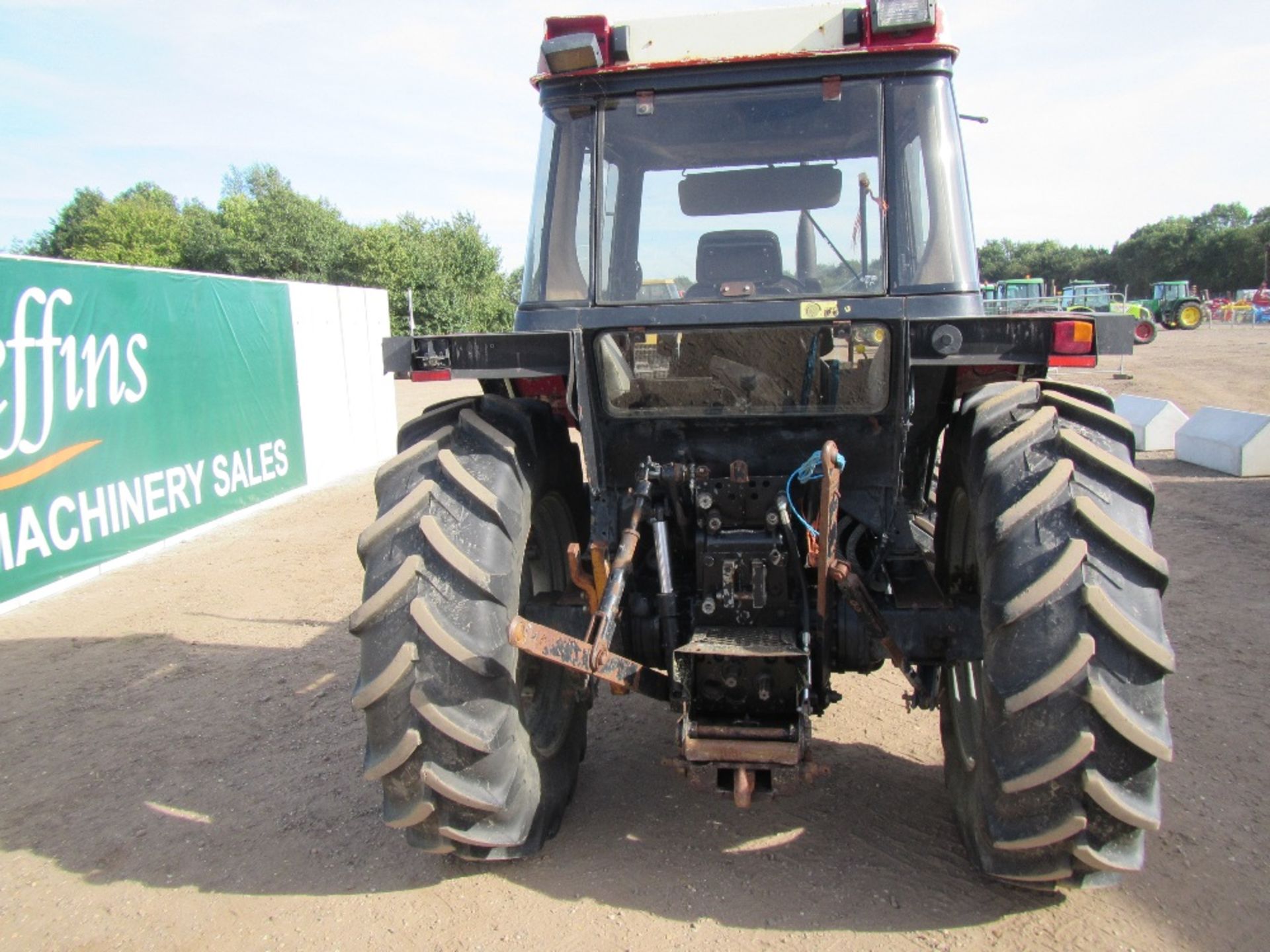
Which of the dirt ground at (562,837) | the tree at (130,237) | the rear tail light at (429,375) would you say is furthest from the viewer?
the tree at (130,237)

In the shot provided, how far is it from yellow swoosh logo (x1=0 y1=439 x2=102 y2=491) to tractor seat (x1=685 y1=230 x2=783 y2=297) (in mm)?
5513

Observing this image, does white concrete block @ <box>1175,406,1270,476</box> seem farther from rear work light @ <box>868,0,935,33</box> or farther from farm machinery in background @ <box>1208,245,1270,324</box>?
farm machinery in background @ <box>1208,245,1270,324</box>

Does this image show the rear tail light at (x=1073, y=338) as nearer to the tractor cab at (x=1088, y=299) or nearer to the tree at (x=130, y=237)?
the tractor cab at (x=1088, y=299)

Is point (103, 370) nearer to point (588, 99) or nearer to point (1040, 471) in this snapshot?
point (588, 99)

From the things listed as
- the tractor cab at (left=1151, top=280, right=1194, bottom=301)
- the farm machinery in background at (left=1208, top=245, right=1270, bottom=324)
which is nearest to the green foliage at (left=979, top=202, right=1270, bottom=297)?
the farm machinery in background at (left=1208, top=245, right=1270, bottom=324)

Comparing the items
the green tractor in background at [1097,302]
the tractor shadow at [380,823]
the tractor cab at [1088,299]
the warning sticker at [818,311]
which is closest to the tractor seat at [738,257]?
the warning sticker at [818,311]

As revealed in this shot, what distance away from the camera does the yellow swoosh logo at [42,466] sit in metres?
6.45

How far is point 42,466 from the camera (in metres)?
6.80

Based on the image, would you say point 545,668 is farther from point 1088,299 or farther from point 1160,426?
point 1088,299

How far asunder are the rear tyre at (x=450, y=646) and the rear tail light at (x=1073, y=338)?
1.67 metres

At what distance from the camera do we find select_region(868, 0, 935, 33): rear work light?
2.96 meters

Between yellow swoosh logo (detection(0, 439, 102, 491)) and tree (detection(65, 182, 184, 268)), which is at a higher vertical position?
tree (detection(65, 182, 184, 268))

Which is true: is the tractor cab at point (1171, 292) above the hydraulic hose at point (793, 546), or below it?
above

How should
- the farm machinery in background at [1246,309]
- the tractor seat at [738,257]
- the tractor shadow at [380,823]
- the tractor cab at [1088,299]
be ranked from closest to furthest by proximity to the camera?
the tractor shadow at [380,823] → the tractor seat at [738,257] → the tractor cab at [1088,299] → the farm machinery in background at [1246,309]
